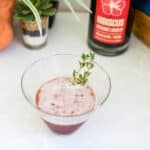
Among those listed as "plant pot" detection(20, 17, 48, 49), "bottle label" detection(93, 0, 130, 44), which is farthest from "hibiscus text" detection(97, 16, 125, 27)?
"plant pot" detection(20, 17, 48, 49)

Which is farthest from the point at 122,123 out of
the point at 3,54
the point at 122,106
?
the point at 3,54

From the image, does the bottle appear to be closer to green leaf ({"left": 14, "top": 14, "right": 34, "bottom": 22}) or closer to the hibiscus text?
the hibiscus text

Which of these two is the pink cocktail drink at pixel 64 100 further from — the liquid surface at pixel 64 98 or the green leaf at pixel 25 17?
the green leaf at pixel 25 17

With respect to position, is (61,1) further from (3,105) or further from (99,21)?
(3,105)

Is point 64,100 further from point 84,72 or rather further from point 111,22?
point 111,22

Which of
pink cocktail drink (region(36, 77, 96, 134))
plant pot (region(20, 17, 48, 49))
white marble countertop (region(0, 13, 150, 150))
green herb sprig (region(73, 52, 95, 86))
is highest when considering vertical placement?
green herb sprig (region(73, 52, 95, 86))
